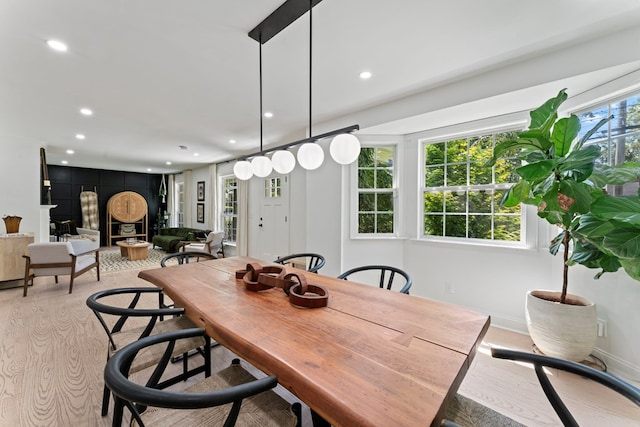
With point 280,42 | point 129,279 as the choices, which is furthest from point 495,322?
point 129,279

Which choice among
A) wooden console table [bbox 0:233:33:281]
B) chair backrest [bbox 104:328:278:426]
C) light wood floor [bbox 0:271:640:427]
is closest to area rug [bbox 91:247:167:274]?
wooden console table [bbox 0:233:33:281]

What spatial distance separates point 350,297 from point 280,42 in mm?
1919

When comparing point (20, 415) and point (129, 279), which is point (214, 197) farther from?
point (20, 415)

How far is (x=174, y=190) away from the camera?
372 inches

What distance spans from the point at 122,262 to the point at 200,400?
6897mm

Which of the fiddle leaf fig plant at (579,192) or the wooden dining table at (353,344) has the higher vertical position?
the fiddle leaf fig plant at (579,192)

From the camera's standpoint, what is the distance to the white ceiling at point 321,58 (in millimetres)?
1733

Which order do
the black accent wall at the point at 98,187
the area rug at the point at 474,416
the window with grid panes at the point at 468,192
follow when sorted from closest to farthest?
the area rug at the point at 474,416 → the window with grid panes at the point at 468,192 → the black accent wall at the point at 98,187

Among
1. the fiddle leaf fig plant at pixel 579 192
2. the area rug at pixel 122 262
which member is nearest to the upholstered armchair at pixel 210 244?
the area rug at pixel 122 262

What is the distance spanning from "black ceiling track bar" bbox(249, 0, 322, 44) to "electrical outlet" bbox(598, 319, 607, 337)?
3.23m

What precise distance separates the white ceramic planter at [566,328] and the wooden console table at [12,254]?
658 cm

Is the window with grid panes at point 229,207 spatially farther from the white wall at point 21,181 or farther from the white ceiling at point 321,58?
the white wall at point 21,181

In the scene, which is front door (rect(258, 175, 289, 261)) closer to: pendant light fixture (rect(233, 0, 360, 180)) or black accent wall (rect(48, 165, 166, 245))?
pendant light fixture (rect(233, 0, 360, 180))

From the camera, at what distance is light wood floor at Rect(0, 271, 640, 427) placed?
168 centimetres
